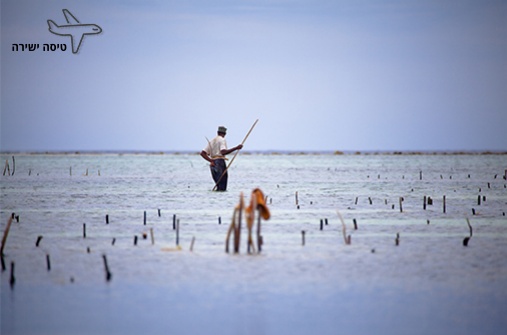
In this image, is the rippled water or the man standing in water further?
the man standing in water

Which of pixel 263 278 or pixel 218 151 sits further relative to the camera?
pixel 218 151

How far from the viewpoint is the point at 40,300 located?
27.8 feet

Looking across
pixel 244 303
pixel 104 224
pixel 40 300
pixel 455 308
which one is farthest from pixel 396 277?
pixel 104 224

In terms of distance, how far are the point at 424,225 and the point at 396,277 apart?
19.0 ft

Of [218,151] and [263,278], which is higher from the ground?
[218,151]

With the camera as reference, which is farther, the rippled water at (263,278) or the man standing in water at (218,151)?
the man standing in water at (218,151)

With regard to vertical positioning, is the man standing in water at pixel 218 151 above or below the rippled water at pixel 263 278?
above

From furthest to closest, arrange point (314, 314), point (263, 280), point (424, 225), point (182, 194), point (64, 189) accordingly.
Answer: point (64, 189)
point (182, 194)
point (424, 225)
point (263, 280)
point (314, 314)

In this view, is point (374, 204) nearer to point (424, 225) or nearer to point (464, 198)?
point (464, 198)

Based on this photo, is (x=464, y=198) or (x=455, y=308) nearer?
(x=455, y=308)

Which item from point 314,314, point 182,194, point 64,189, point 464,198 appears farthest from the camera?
point 64,189

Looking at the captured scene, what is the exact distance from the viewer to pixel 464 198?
22781 millimetres

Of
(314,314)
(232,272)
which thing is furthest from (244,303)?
(232,272)

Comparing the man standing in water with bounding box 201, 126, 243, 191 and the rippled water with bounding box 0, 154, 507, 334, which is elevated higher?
the man standing in water with bounding box 201, 126, 243, 191
